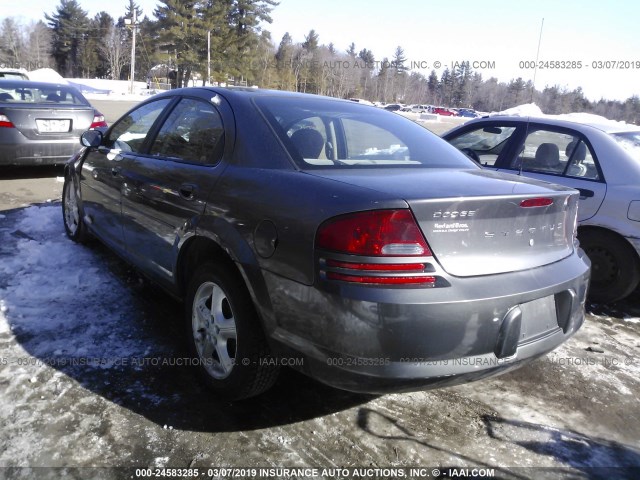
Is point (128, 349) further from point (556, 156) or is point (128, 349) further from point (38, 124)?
point (38, 124)

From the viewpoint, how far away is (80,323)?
132 inches

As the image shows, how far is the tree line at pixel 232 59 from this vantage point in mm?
51156

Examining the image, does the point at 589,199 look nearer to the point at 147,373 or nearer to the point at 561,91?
the point at 147,373

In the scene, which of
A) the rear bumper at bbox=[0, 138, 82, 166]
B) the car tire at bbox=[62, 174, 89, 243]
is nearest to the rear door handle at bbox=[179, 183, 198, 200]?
the car tire at bbox=[62, 174, 89, 243]

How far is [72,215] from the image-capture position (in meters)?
4.97

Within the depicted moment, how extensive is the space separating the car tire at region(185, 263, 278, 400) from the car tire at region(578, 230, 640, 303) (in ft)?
10.5

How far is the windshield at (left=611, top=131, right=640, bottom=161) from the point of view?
4264 mm

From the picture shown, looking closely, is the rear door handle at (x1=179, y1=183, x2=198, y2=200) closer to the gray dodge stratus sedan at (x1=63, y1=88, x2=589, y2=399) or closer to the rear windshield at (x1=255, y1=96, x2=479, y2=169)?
the gray dodge stratus sedan at (x1=63, y1=88, x2=589, y2=399)

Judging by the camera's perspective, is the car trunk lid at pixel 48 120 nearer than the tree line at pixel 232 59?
Yes

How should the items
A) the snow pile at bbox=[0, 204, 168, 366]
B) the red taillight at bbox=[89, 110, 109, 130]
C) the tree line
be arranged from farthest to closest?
the tree line → the red taillight at bbox=[89, 110, 109, 130] → the snow pile at bbox=[0, 204, 168, 366]

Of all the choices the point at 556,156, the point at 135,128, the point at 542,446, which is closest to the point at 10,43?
the point at 135,128

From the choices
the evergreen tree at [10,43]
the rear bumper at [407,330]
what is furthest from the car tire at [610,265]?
the evergreen tree at [10,43]

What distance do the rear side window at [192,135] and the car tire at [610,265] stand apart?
10.7 ft

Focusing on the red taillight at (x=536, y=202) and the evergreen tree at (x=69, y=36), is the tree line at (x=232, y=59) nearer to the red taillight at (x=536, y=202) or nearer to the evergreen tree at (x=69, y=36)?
the evergreen tree at (x=69, y=36)
